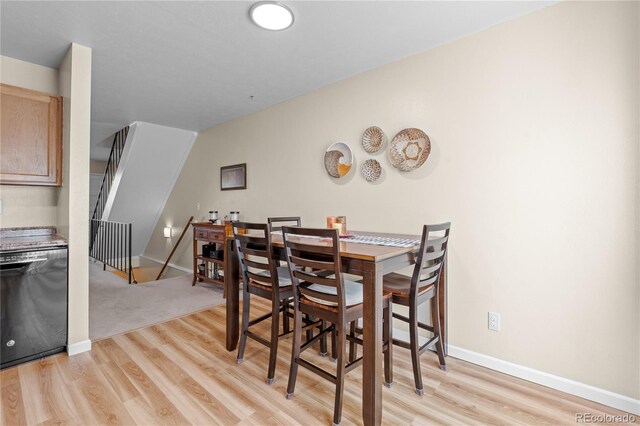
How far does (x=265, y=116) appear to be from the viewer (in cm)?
372

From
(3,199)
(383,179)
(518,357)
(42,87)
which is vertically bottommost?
(518,357)

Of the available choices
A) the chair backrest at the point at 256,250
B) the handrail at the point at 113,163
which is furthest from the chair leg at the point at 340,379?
the handrail at the point at 113,163

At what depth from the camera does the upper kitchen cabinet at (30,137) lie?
7.59 feet

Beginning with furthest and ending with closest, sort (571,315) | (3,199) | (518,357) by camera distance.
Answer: (3,199), (518,357), (571,315)

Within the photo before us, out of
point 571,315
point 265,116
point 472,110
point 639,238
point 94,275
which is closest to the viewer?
point 639,238

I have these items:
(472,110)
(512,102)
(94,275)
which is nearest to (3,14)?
(472,110)

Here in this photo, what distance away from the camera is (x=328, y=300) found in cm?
154

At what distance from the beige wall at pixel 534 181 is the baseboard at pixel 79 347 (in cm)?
232

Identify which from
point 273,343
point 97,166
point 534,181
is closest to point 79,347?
point 273,343

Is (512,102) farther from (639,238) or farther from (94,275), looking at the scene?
(94,275)

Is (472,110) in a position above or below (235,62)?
below

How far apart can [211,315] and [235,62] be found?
2370 mm

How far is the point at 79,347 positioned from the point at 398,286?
2349 mm

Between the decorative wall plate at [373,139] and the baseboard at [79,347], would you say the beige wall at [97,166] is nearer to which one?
the baseboard at [79,347]
